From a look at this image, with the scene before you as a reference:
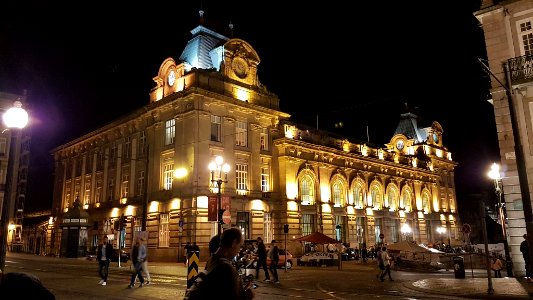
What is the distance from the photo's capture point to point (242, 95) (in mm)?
42031

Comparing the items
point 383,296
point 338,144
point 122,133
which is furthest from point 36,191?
point 383,296

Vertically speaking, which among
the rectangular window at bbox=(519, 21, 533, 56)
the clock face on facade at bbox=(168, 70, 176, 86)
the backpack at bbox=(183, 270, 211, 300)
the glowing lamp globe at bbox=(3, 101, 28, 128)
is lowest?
the backpack at bbox=(183, 270, 211, 300)

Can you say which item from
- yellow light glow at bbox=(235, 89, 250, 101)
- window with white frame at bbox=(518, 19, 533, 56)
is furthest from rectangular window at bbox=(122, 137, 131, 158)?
window with white frame at bbox=(518, 19, 533, 56)

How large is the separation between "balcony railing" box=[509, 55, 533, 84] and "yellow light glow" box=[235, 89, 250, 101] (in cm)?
2546

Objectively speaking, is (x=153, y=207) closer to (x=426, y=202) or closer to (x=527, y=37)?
(x=527, y=37)

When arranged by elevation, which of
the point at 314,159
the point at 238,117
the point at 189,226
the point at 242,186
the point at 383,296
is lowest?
the point at 383,296

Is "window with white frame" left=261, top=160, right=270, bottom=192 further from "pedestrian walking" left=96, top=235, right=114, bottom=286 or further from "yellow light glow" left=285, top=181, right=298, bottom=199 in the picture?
"pedestrian walking" left=96, top=235, right=114, bottom=286

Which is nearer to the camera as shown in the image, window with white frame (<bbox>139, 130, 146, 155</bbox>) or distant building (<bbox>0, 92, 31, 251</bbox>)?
window with white frame (<bbox>139, 130, 146, 155</bbox>)

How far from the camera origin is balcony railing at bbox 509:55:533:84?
19969mm

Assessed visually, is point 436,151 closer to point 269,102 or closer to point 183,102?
point 269,102

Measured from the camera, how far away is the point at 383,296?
14.3 meters

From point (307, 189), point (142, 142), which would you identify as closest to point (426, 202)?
point (307, 189)

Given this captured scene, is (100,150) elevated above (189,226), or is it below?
above

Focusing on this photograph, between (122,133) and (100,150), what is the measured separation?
5.34 metres
